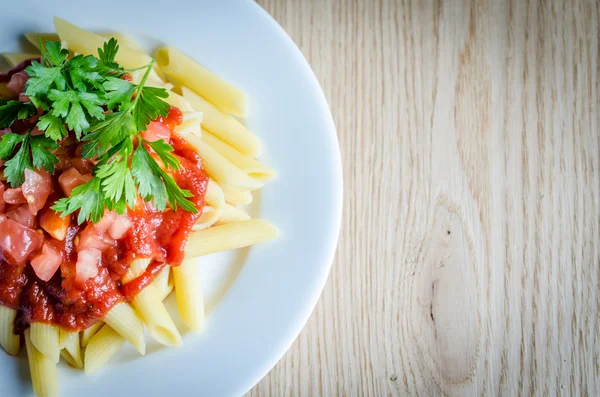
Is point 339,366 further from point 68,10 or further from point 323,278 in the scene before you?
point 68,10

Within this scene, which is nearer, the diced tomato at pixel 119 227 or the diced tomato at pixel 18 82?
the diced tomato at pixel 119 227

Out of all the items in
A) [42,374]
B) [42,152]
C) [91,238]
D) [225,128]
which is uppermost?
[225,128]

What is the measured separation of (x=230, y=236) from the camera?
2381 millimetres

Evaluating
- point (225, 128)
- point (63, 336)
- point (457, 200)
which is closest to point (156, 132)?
point (225, 128)

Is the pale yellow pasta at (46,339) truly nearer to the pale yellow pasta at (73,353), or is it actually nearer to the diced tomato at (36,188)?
the pale yellow pasta at (73,353)

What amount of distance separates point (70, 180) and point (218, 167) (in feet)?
1.87

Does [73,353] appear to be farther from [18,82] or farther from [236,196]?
[18,82]

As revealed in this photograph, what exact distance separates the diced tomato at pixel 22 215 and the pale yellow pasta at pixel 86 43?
2.36 ft

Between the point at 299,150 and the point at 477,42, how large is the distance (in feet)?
3.82

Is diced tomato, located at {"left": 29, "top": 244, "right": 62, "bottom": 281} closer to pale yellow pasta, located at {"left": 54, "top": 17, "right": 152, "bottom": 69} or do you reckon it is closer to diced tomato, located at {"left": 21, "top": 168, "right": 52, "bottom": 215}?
diced tomato, located at {"left": 21, "top": 168, "right": 52, "bottom": 215}

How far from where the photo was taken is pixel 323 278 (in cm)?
243

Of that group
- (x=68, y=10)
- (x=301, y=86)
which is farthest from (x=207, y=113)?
(x=68, y=10)

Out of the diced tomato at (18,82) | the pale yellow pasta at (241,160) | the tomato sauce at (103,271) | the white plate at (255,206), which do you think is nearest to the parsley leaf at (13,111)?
the diced tomato at (18,82)

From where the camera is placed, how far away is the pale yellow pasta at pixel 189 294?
7.72 ft
